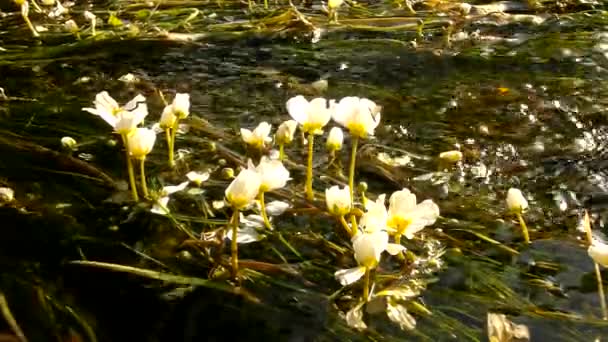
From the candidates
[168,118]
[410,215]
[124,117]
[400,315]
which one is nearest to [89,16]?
[168,118]

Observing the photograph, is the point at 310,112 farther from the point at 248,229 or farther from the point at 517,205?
the point at 517,205

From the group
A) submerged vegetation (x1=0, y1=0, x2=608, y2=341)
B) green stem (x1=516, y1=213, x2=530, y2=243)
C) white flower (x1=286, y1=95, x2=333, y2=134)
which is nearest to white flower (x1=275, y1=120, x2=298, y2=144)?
submerged vegetation (x1=0, y1=0, x2=608, y2=341)

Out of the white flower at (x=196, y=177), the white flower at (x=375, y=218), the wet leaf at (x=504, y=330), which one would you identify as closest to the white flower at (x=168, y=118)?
the white flower at (x=196, y=177)

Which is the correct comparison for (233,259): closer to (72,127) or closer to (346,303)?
(346,303)

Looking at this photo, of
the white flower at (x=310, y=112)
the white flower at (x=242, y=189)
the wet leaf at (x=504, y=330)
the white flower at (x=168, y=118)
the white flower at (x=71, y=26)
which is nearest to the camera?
the wet leaf at (x=504, y=330)

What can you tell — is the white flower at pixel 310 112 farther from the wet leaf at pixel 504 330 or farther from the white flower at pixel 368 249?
the wet leaf at pixel 504 330

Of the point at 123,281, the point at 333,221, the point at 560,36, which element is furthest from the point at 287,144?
the point at 560,36

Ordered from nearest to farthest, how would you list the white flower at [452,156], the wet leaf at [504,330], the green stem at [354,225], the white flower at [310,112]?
1. the wet leaf at [504,330]
2. the green stem at [354,225]
3. the white flower at [310,112]
4. the white flower at [452,156]

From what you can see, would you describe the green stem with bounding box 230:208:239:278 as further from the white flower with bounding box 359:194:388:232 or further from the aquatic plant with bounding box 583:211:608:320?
the aquatic plant with bounding box 583:211:608:320
